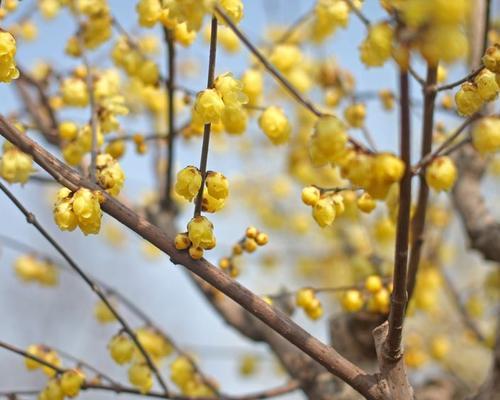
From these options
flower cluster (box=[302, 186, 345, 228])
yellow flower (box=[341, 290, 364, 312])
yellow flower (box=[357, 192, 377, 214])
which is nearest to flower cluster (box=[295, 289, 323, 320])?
yellow flower (box=[341, 290, 364, 312])

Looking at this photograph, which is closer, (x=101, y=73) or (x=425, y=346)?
(x=101, y=73)

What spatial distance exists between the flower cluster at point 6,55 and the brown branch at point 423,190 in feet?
2.91

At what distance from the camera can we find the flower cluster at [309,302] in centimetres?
A: 210

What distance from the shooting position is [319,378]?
245cm

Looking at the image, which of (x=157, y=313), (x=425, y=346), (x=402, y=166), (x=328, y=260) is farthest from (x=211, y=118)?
(x=157, y=313)

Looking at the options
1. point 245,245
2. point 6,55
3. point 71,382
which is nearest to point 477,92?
point 245,245

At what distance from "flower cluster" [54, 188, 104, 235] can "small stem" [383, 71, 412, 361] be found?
600mm

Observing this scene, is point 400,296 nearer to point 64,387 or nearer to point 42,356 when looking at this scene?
point 64,387

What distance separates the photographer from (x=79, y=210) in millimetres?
1399

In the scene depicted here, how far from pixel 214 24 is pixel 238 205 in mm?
4322

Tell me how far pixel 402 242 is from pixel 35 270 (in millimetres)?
2282

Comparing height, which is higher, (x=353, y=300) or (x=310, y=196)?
(x=353, y=300)

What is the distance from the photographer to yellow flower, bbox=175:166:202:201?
1438 millimetres

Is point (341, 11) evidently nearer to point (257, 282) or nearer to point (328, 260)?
point (328, 260)
